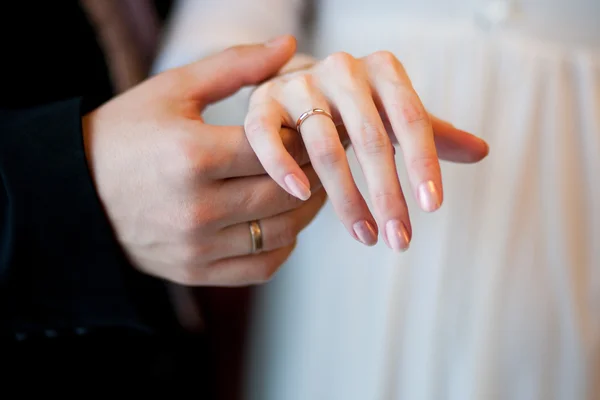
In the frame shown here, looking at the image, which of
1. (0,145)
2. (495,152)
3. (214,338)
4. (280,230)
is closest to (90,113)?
(0,145)

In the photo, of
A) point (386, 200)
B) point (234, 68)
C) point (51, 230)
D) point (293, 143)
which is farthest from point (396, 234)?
point (51, 230)

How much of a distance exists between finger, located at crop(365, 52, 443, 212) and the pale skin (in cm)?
6

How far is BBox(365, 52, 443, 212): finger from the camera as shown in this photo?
0.37 m

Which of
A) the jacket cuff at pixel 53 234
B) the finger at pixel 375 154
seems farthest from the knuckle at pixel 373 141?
the jacket cuff at pixel 53 234

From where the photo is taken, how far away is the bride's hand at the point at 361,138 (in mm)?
385

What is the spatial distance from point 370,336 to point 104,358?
1.38ft

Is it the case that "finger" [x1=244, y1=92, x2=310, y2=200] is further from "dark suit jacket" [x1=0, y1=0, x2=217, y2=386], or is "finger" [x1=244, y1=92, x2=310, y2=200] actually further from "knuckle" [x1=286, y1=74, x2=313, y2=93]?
"dark suit jacket" [x1=0, y1=0, x2=217, y2=386]

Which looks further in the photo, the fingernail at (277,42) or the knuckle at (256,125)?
the fingernail at (277,42)

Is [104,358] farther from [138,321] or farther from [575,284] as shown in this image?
[575,284]

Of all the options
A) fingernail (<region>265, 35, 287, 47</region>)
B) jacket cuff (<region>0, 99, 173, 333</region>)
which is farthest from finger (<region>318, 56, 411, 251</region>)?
jacket cuff (<region>0, 99, 173, 333</region>)

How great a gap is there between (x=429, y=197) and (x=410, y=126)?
0.22 ft

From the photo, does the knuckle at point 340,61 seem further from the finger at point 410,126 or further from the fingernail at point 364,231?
the fingernail at point 364,231

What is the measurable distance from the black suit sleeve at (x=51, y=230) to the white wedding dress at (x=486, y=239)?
0.20 m

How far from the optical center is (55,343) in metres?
0.71
